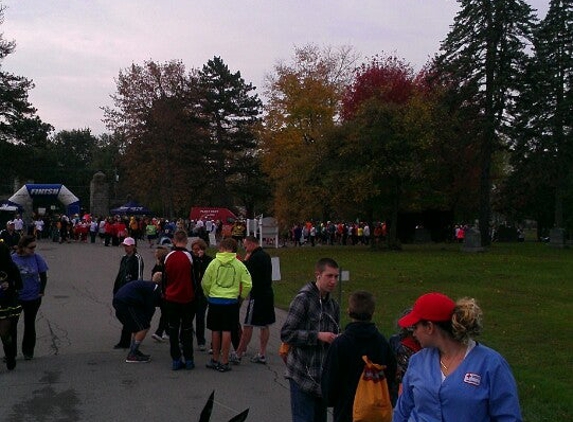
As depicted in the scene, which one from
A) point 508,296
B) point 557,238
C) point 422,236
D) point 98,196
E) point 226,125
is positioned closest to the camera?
point 508,296

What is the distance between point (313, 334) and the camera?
5.98 meters

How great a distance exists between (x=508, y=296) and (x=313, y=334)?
1512 cm

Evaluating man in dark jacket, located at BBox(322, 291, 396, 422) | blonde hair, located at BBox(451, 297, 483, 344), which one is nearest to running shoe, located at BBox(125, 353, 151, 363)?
man in dark jacket, located at BBox(322, 291, 396, 422)

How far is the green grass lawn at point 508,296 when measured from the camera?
971cm

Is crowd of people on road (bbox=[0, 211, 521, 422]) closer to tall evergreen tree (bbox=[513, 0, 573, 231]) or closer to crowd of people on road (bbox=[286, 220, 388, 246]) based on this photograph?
tall evergreen tree (bbox=[513, 0, 573, 231])

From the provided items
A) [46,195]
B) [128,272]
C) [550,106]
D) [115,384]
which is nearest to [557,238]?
[550,106]

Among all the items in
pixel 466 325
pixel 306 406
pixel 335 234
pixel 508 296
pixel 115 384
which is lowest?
pixel 115 384

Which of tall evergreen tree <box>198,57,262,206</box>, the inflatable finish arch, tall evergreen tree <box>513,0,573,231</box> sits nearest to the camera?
tall evergreen tree <box>513,0,573,231</box>

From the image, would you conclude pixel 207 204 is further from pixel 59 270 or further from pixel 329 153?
pixel 59 270

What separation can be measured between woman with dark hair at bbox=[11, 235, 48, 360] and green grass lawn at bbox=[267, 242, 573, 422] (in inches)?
226

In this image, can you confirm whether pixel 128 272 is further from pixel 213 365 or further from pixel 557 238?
pixel 557 238

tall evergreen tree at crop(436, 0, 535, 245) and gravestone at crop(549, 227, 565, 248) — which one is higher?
tall evergreen tree at crop(436, 0, 535, 245)

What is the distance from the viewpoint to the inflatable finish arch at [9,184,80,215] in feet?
177

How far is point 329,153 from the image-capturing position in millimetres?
41531
